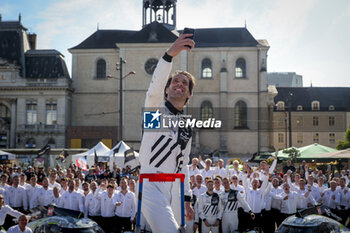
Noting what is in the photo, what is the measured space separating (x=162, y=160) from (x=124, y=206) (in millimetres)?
8164

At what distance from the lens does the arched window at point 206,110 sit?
175ft

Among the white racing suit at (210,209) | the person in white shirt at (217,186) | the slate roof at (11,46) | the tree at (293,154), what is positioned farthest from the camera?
the slate roof at (11,46)

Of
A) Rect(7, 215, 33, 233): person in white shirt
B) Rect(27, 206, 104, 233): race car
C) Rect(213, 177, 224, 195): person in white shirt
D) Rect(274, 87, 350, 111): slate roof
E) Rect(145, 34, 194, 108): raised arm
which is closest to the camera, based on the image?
Rect(145, 34, 194, 108): raised arm

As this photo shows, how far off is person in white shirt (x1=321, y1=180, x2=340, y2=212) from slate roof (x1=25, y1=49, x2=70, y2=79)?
45.3m

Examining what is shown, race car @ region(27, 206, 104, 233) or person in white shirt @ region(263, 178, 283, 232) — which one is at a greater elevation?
race car @ region(27, 206, 104, 233)

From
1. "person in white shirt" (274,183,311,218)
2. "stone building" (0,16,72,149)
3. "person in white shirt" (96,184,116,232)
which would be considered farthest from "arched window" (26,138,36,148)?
"person in white shirt" (274,183,311,218)

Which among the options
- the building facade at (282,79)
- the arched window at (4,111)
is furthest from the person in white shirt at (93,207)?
the building facade at (282,79)

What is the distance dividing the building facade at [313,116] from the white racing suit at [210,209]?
196 feet

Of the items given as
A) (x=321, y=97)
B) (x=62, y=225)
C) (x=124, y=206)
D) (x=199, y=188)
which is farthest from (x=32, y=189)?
(x=321, y=97)

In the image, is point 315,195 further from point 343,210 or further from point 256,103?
point 256,103

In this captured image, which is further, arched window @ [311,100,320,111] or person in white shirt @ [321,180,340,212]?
arched window @ [311,100,320,111]

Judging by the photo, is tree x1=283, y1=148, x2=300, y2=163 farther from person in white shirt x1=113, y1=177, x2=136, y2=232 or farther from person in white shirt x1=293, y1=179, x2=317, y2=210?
person in white shirt x1=113, y1=177, x2=136, y2=232

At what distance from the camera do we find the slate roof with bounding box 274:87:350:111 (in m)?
75.2

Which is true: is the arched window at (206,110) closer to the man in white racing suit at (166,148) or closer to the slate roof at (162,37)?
the slate roof at (162,37)
